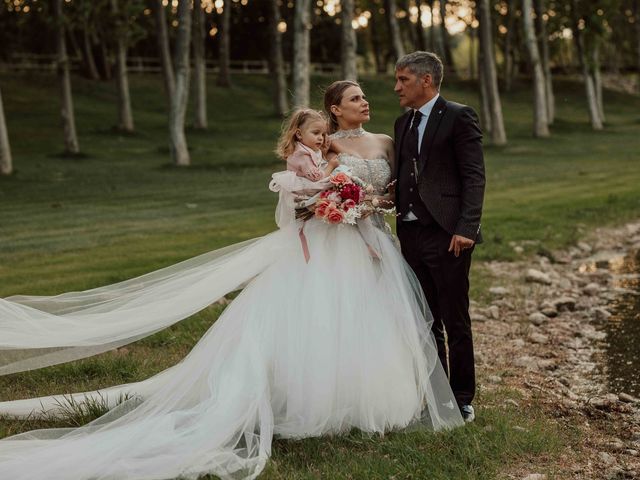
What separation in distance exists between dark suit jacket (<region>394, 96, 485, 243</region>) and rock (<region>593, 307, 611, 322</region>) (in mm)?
4347

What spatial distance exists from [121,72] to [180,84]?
992 cm

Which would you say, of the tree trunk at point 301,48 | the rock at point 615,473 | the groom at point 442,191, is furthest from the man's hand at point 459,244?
the tree trunk at point 301,48

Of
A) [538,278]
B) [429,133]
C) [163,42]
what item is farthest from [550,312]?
[163,42]

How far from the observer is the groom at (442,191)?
6.33 m

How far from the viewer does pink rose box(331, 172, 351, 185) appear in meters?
6.34

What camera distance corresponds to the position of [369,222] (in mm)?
6648

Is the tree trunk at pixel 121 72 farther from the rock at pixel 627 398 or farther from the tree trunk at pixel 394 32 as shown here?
the rock at pixel 627 398

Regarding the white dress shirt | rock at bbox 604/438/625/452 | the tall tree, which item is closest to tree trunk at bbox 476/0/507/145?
the tall tree

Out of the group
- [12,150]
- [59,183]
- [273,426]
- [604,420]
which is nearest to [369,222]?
[273,426]

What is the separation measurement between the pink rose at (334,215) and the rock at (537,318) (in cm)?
443

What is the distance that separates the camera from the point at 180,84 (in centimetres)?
2755

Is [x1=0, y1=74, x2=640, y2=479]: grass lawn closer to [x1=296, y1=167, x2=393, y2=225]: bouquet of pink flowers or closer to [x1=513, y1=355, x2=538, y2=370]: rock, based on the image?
[x1=513, y1=355, x2=538, y2=370]: rock

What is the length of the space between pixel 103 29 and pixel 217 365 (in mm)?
32138

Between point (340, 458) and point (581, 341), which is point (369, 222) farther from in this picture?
point (581, 341)
